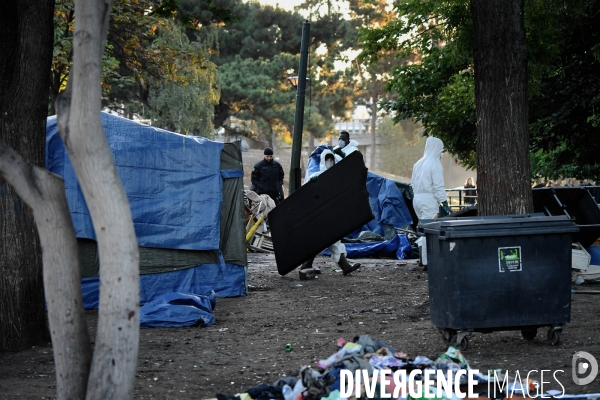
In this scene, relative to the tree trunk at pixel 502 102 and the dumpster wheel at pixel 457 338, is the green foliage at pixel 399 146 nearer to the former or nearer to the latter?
the tree trunk at pixel 502 102

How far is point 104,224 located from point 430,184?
363 inches

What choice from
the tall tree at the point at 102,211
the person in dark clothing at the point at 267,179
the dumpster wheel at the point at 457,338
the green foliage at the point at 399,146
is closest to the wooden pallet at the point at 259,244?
the person in dark clothing at the point at 267,179

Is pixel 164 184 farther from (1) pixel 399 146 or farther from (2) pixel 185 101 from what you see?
(1) pixel 399 146

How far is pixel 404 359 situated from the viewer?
598 cm

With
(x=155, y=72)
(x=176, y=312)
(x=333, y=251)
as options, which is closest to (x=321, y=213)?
(x=333, y=251)

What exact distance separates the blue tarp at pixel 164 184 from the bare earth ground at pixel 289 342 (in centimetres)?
111

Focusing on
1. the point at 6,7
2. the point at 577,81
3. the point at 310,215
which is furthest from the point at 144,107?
the point at 6,7

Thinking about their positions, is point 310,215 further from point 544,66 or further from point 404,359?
point 404,359

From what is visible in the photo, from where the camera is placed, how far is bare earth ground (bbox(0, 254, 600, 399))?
6.71 meters

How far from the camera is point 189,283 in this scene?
11.3 meters

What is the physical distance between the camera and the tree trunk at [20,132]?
26.1 ft

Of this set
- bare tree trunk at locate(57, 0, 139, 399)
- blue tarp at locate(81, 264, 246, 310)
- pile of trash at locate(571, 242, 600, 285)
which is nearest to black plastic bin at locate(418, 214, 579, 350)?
bare tree trunk at locate(57, 0, 139, 399)

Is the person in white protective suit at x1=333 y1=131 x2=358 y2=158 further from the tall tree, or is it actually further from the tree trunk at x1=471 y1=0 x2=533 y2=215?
the tall tree

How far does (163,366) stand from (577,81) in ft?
45.8
